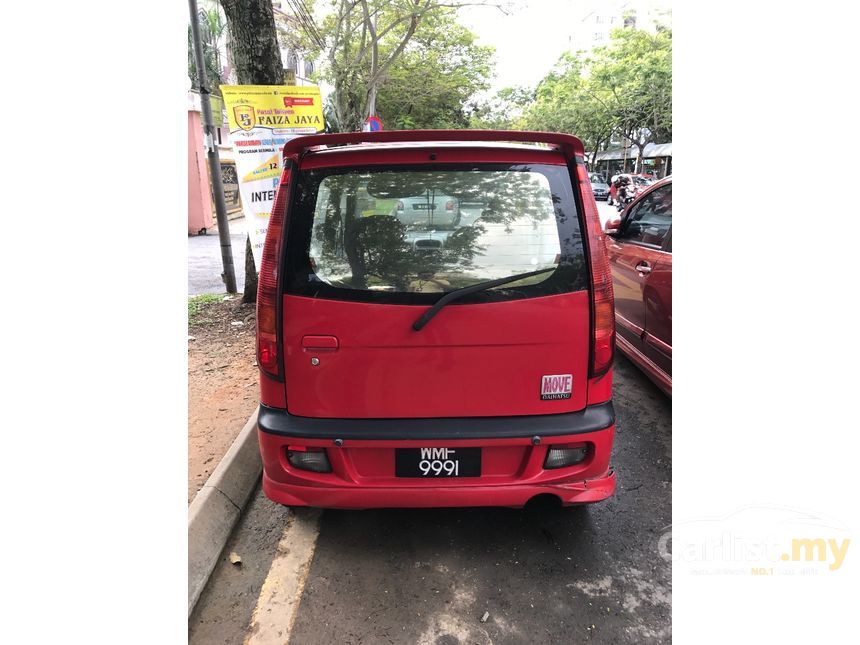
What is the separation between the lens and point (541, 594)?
2.12 meters

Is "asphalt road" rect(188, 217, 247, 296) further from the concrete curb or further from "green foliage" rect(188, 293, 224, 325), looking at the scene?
the concrete curb

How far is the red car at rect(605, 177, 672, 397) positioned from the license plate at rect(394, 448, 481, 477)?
191 centimetres

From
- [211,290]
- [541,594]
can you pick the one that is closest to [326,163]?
[541,594]

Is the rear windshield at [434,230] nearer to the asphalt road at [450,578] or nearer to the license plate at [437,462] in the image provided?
the license plate at [437,462]

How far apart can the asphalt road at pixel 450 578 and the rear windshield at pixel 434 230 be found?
3.91ft

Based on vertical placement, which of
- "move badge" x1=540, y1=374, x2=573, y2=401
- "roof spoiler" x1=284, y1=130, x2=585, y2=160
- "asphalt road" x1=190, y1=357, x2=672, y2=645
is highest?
"roof spoiler" x1=284, y1=130, x2=585, y2=160

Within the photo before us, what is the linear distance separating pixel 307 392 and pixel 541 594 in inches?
48.9

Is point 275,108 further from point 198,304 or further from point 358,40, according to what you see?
point 358,40

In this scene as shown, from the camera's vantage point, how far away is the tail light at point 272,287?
2.06 m

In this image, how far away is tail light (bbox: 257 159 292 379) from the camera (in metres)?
2.06

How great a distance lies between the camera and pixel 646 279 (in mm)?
3719

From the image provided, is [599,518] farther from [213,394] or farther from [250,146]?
[250,146]

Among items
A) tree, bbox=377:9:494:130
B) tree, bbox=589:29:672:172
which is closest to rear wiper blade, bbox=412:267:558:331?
tree, bbox=377:9:494:130

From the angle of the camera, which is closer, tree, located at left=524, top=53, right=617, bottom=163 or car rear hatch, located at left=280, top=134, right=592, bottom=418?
car rear hatch, located at left=280, top=134, right=592, bottom=418
